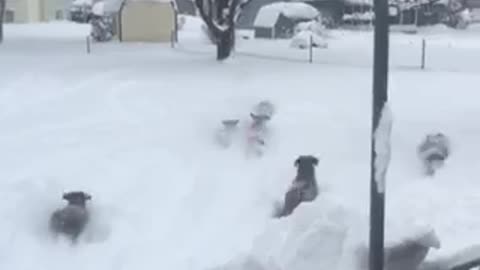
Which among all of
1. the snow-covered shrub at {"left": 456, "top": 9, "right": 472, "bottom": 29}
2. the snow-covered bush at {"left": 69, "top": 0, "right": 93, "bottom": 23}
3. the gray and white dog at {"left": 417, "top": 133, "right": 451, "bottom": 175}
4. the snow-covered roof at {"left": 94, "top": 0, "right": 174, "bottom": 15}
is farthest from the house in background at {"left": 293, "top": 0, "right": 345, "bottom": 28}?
the gray and white dog at {"left": 417, "top": 133, "right": 451, "bottom": 175}

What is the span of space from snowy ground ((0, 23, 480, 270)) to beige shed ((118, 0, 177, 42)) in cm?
1073

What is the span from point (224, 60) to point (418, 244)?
18570mm

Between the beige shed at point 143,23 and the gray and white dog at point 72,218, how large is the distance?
21.8 meters

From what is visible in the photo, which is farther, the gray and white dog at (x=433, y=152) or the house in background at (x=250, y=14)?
the house in background at (x=250, y=14)

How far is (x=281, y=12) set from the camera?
38.0m

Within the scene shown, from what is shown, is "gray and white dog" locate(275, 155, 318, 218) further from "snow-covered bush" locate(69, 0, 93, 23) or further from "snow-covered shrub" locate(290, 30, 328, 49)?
"snow-covered bush" locate(69, 0, 93, 23)

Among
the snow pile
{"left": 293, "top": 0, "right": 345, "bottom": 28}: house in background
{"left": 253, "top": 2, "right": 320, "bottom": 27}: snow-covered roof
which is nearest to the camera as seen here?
the snow pile

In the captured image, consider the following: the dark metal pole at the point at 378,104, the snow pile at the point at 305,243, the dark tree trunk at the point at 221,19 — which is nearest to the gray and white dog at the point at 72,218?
the snow pile at the point at 305,243

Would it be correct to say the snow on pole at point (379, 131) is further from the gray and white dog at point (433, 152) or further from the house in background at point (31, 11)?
the house in background at point (31, 11)

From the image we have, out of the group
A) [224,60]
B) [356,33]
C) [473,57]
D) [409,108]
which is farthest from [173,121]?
[356,33]

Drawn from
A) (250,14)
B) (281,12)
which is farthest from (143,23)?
(250,14)

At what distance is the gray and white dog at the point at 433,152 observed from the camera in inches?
507

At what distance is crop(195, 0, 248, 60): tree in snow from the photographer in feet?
78.0

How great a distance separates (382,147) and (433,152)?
8.98 metres
